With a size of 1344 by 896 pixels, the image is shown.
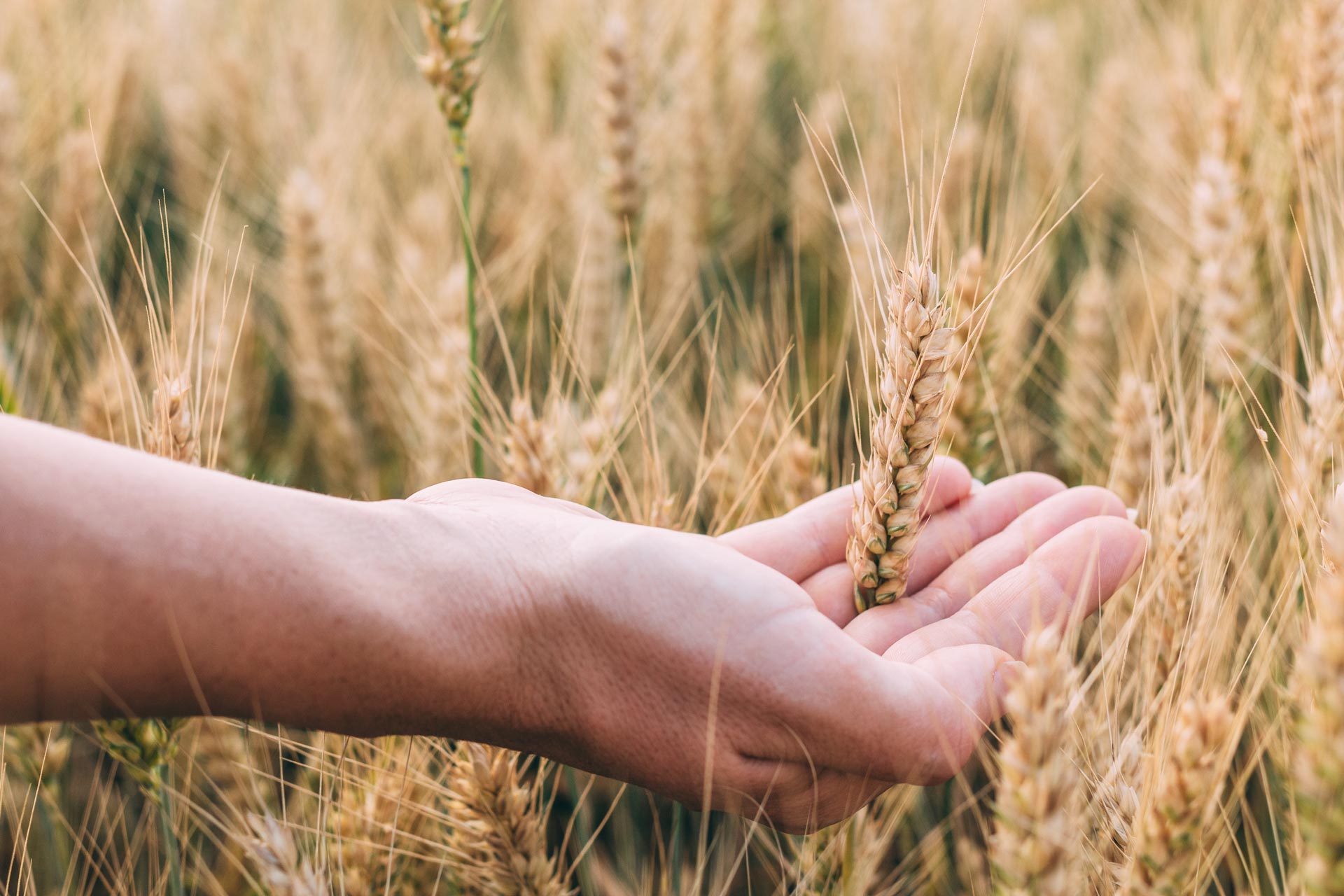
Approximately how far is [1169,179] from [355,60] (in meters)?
2.57

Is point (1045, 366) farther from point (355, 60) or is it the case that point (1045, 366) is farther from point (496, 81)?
point (355, 60)

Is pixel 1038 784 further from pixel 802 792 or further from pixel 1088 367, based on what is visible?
pixel 1088 367

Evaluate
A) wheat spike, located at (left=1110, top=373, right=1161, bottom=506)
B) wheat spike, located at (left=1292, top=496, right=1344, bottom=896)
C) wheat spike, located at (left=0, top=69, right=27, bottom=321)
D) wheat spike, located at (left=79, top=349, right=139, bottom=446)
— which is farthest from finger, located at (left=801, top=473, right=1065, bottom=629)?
wheat spike, located at (left=0, top=69, right=27, bottom=321)

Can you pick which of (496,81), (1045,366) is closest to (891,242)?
(1045,366)

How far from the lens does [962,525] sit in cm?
138

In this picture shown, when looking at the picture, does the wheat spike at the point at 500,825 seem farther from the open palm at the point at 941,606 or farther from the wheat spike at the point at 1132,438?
the wheat spike at the point at 1132,438

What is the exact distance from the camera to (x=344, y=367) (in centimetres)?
206

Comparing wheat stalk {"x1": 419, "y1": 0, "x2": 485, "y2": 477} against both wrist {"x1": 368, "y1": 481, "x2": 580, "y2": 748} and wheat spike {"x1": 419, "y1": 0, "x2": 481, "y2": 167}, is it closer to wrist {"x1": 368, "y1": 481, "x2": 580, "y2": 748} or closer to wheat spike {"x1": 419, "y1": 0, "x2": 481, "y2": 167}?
wheat spike {"x1": 419, "y1": 0, "x2": 481, "y2": 167}

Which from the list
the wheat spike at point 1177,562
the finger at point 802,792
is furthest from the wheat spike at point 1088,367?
the finger at point 802,792

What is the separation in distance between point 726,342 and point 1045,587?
108 cm

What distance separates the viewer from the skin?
3.01ft

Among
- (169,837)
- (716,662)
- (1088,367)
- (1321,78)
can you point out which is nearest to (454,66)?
(716,662)

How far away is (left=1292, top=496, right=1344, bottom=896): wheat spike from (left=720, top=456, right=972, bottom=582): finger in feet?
1.98

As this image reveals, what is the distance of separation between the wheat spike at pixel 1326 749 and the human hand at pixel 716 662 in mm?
276
